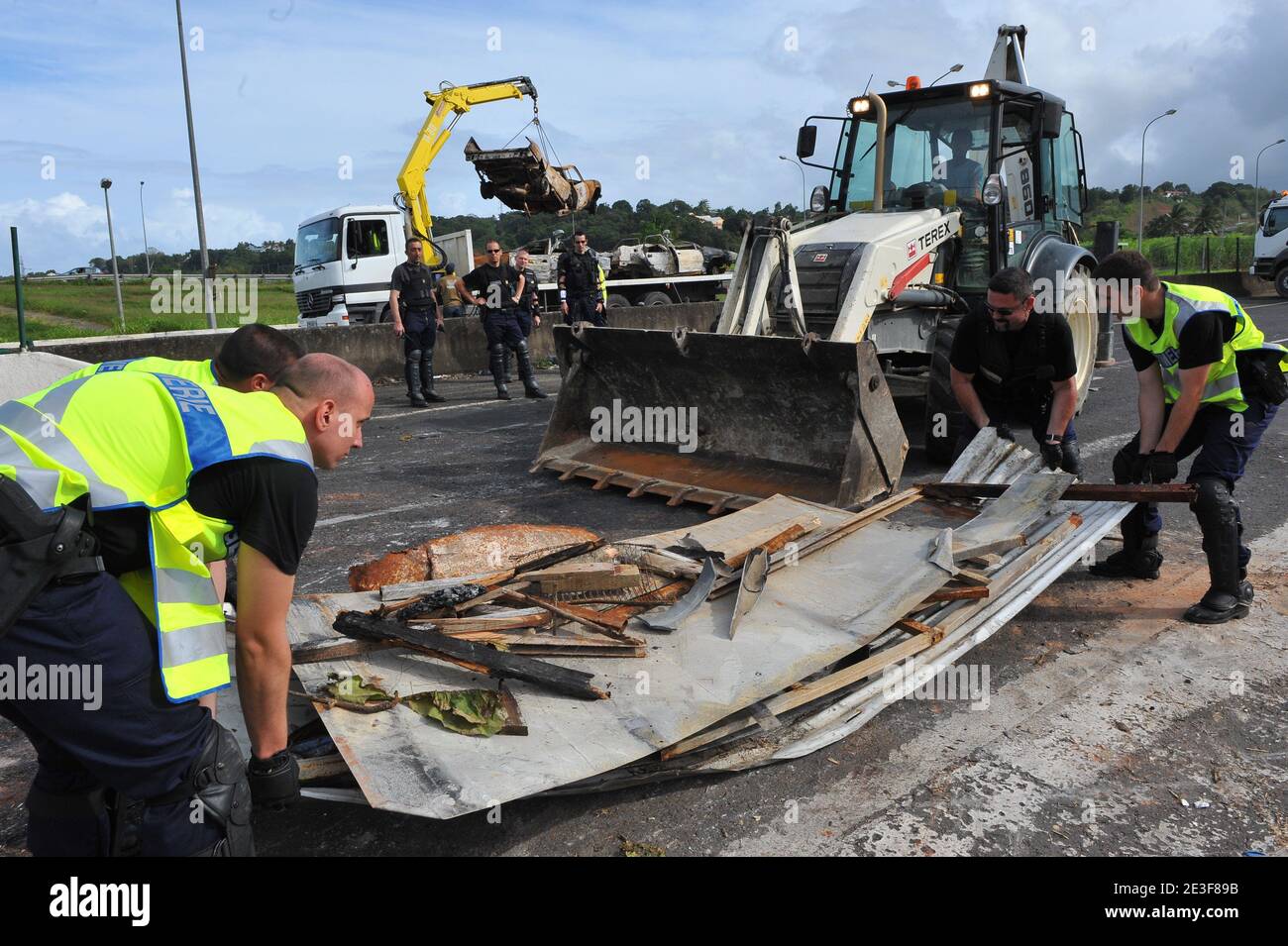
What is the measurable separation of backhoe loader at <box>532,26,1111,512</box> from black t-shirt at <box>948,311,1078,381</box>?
1.73ft

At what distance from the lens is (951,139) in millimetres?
8070

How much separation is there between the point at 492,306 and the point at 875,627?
8.30 metres

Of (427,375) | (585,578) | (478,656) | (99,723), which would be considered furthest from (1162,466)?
(427,375)

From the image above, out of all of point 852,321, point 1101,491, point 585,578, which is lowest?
point 585,578

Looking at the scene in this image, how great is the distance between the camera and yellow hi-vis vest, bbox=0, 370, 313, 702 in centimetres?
197

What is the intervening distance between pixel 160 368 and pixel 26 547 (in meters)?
0.80

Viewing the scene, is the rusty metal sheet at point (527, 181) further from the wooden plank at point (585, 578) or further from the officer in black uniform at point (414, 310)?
the wooden plank at point (585, 578)

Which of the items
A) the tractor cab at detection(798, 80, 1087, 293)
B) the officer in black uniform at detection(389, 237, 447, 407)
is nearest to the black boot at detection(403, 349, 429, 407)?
the officer in black uniform at detection(389, 237, 447, 407)

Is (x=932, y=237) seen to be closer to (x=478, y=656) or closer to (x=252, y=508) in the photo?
(x=478, y=656)

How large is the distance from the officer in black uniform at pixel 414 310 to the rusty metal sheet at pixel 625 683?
7.57 m

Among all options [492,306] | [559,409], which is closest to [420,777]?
[559,409]

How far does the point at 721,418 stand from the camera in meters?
6.84

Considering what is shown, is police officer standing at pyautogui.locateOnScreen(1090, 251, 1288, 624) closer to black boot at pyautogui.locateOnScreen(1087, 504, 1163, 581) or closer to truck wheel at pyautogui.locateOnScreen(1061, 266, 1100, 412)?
black boot at pyautogui.locateOnScreen(1087, 504, 1163, 581)
